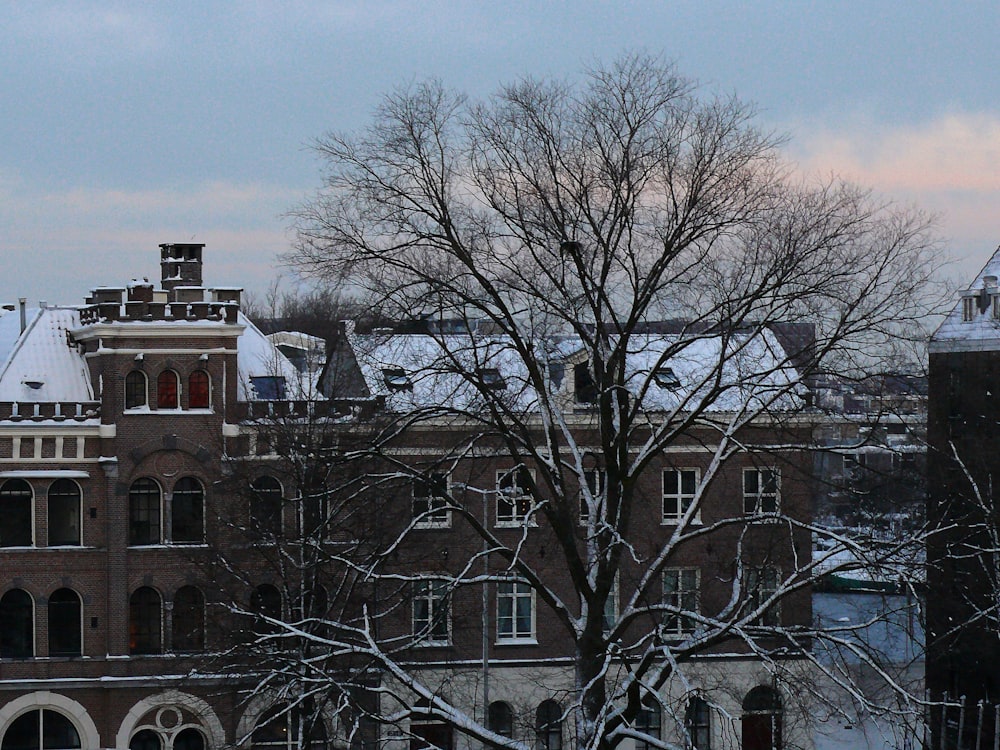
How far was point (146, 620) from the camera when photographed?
125ft

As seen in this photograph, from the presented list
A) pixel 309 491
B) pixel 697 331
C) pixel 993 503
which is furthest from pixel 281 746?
pixel 697 331

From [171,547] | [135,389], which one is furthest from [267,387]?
[171,547]

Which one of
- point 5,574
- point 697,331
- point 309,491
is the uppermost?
point 697,331

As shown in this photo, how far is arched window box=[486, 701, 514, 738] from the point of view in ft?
126

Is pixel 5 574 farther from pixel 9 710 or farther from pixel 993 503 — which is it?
pixel 993 503

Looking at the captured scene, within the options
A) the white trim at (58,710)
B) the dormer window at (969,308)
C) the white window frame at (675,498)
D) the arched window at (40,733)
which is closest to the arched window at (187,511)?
the white trim at (58,710)

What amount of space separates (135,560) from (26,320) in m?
8.76

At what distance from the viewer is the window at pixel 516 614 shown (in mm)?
39500

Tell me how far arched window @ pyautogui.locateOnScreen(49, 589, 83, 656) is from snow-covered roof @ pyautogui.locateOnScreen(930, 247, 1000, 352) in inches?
961

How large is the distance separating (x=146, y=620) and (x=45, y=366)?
7.06m

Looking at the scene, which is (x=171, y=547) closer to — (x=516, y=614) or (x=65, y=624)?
(x=65, y=624)

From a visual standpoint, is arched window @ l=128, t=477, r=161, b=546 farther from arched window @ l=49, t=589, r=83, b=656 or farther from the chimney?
the chimney

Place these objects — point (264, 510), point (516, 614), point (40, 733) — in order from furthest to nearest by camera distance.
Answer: point (516, 614)
point (40, 733)
point (264, 510)

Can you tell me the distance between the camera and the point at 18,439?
37.4 metres
